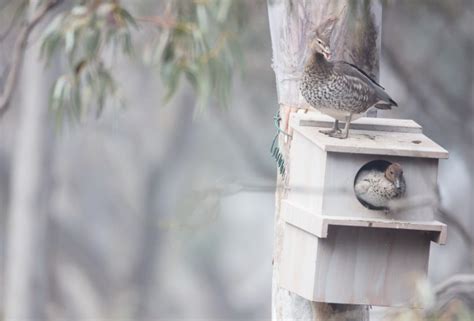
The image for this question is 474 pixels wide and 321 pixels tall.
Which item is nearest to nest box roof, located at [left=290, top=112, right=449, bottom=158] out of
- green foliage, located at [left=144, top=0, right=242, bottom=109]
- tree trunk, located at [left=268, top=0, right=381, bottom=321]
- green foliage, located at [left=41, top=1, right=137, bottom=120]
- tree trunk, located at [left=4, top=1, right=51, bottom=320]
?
tree trunk, located at [left=268, top=0, right=381, bottom=321]

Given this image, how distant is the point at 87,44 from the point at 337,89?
2.05 meters

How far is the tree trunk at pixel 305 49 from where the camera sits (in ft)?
10.6

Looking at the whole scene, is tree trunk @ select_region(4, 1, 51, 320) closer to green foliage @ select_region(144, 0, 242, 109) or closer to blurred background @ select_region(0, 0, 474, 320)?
blurred background @ select_region(0, 0, 474, 320)

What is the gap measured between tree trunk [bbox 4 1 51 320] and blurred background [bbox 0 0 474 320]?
20 mm

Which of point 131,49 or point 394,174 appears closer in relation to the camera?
point 394,174

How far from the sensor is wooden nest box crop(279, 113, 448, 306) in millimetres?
2910

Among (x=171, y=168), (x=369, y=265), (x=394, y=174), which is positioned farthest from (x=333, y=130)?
(x=171, y=168)

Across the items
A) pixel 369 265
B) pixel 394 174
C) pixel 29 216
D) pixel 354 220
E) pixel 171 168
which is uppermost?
pixel 394 174

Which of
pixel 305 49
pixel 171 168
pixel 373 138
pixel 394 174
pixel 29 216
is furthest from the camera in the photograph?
pixel 171 168

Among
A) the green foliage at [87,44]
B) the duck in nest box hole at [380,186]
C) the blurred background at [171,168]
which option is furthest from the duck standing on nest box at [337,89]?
the blurred background at [171,168]

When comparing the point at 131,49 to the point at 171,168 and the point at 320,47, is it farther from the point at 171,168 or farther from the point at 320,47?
the point at 171,168

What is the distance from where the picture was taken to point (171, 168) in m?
12.7

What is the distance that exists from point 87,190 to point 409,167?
Result: 11.0 metres

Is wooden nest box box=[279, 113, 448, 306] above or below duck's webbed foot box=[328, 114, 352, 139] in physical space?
below
